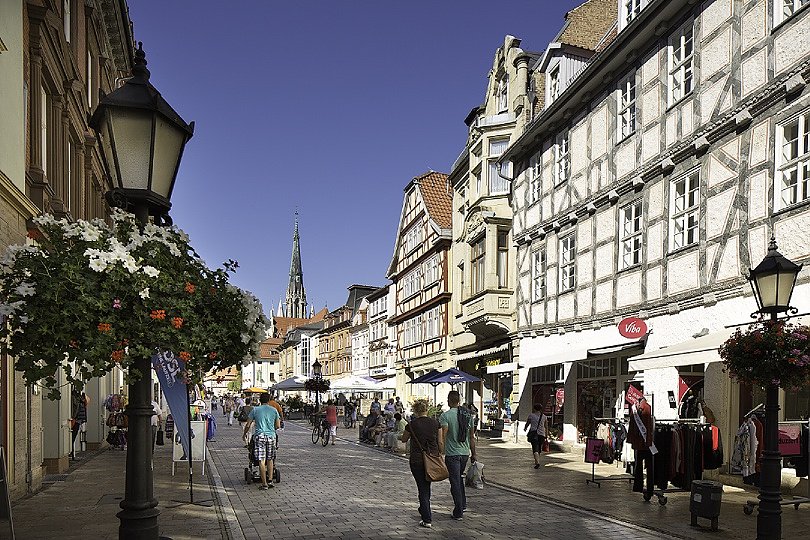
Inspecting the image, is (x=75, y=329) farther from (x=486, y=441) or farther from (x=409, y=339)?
(x=409, y=339)

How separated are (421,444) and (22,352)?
6.03m

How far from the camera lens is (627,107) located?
18.7m

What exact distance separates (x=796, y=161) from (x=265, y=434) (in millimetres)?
10271

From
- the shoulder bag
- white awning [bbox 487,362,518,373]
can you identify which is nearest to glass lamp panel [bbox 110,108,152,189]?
the shoulder bag

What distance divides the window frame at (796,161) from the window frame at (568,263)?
8.62m

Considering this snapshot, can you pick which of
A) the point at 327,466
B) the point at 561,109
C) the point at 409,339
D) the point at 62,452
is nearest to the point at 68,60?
the point at 62,452

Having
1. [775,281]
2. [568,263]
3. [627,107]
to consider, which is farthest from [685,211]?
[775,281]

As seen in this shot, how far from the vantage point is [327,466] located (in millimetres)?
17906

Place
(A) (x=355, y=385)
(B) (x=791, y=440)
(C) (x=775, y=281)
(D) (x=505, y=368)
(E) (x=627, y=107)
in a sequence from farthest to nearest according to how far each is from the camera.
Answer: (A) (x=355, y=385)
(D) (x=505, y=368)
(E) (x=627, y=107)
(B) (x=791, y=440)
(C) (x=775, y=281)

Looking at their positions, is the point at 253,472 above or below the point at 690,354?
below

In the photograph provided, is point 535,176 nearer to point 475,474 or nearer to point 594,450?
point 594,450

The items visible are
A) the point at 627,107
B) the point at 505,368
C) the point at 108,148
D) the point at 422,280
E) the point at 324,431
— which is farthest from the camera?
the point at 422,280

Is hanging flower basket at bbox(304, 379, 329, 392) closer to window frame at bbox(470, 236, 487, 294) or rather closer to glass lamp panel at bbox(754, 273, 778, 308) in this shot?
window frame at bbox(470, 236, 487, 294)

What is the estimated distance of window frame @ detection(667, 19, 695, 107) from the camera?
629 inches
